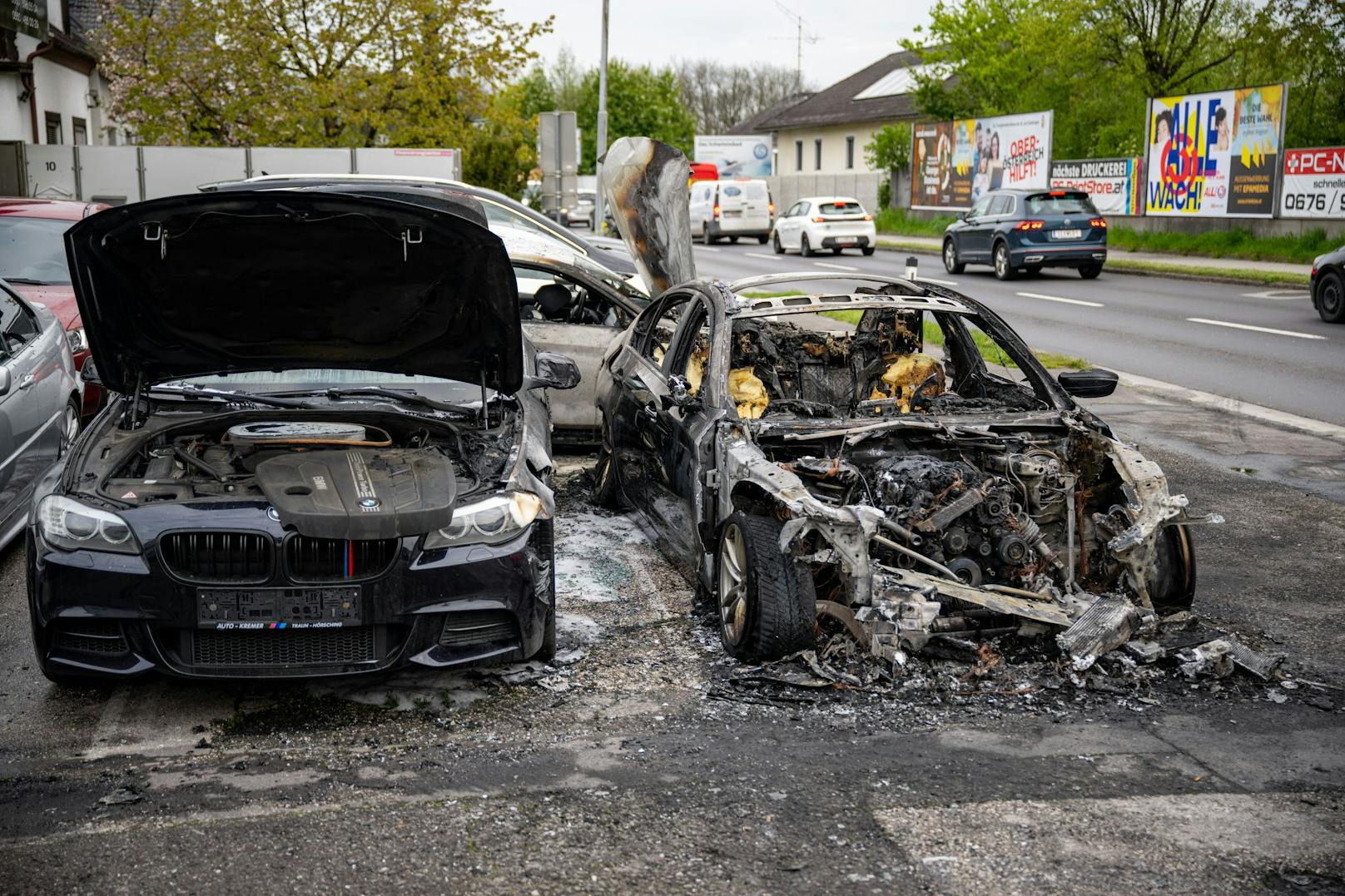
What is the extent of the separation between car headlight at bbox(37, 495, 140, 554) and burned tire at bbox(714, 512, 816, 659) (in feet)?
7.48

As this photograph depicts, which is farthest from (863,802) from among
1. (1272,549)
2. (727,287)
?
(1272,549)

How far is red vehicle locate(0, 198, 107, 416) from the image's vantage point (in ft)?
34.9

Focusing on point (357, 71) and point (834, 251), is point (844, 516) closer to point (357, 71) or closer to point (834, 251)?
point (357, 71)

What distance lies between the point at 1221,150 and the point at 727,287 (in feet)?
88.9

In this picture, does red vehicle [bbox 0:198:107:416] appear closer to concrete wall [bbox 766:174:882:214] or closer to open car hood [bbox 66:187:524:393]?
open car hood [bbox 66:187:524:393]

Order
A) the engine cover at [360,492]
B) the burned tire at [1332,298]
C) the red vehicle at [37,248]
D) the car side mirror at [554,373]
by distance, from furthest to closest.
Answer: the burned tire at [1332,298] → the red vehicle at [37,248] → the car side mirror at [554,373] → the engine cover at [360,492]

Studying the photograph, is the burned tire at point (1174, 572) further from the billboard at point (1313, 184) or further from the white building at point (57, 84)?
the billboard at point (1313, 184)

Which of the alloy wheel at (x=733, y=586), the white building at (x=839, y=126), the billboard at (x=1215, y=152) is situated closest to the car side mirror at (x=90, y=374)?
the alloy wheel at (x=733, y=586)

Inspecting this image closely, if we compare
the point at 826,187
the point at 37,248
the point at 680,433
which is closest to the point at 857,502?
the point at 680,433

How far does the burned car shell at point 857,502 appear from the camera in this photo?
5141 mm

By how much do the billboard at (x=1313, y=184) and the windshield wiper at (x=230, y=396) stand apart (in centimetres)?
2663

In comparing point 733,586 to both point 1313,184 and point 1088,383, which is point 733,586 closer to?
point 1088,383

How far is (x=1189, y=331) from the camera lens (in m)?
17.6

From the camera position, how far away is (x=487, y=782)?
14.1 feet
